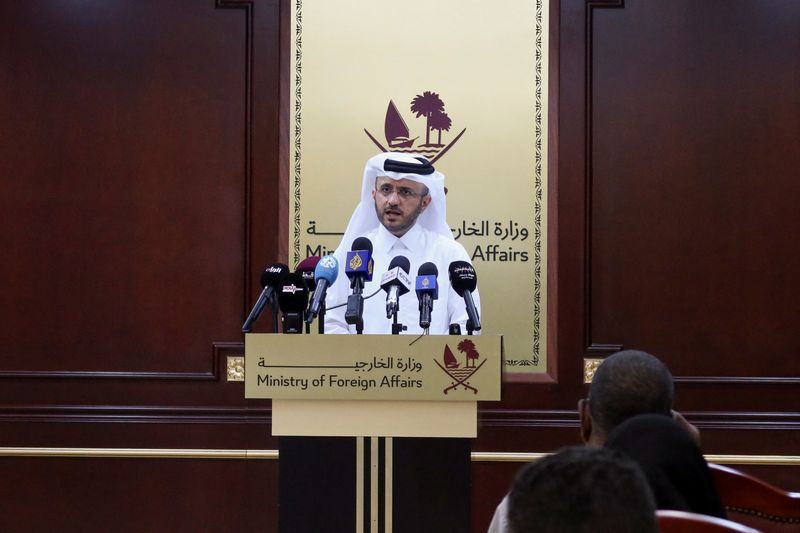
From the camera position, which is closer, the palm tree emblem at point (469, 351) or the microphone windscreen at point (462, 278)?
the palm tree emblem at point (469, 351)

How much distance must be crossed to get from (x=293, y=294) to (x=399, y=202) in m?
1.32

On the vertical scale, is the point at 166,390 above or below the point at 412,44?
below

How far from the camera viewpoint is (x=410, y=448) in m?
2.96

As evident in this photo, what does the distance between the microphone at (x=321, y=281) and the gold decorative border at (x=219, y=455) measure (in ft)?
5.35

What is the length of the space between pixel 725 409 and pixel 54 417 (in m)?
3.14

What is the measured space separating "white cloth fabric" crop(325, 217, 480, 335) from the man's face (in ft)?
0.12

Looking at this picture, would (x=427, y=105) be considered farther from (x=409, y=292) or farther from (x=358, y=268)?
(x=358, y=268)

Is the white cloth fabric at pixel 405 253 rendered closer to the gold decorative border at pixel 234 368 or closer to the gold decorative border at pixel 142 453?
the gold decorative border at pixel 234 368

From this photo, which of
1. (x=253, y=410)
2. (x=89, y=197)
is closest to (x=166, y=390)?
(x=253, y=410)

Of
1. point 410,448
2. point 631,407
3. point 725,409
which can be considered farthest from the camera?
point 725,409

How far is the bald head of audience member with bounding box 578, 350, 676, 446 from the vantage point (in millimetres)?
1945

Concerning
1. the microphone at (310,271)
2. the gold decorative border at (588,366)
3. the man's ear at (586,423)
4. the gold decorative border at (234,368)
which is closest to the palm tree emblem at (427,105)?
the gold decorative border at (588,366)

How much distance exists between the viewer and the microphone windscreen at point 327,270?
128 inches

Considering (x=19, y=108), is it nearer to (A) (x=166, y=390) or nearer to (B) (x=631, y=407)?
(A) (x=166, y=390)
